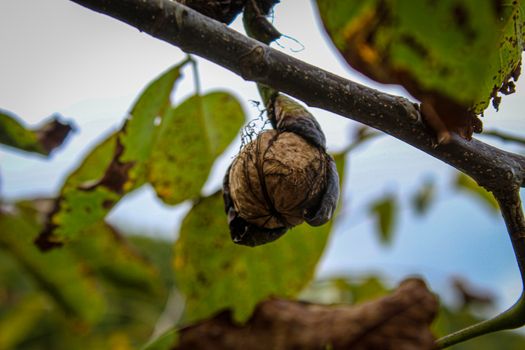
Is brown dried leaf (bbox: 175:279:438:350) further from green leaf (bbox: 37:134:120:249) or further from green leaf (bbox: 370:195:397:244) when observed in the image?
green leaf (bbox: 370:195:397:244)

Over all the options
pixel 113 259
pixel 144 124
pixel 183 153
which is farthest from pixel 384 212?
pixel 144 124

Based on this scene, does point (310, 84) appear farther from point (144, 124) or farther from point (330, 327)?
point (144, 124)

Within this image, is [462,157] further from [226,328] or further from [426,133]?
[226,328]

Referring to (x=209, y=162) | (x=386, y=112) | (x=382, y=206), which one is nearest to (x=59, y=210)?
(x=209, y=162)

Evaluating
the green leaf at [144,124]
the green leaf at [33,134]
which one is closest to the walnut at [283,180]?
the green leaf at [144,124]

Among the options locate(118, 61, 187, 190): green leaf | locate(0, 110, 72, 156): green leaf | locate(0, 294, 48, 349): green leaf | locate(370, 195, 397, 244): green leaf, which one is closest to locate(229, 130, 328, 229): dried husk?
locate(118, 61, 187, 190): green leaf

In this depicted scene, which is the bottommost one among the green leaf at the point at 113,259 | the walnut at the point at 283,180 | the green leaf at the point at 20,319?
the green leaf at the point at 20,319

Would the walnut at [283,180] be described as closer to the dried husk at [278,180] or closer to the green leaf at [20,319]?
the dried husk at [278,180]
